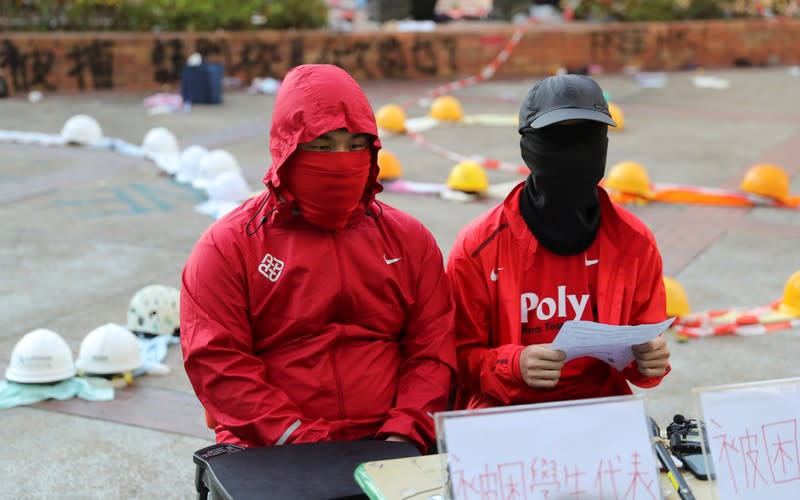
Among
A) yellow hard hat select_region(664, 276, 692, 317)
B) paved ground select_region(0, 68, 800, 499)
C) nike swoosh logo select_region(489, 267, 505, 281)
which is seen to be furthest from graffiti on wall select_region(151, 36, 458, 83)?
nike swoosh logo select_region(489, 267, 505, 281)

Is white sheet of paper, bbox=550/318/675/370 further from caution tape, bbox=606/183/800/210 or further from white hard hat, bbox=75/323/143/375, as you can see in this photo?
caution tape, bbox=606/183/800/210

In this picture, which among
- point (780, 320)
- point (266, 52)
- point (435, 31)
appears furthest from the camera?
point (435, 31)

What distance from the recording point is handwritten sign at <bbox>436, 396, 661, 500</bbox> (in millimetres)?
2020

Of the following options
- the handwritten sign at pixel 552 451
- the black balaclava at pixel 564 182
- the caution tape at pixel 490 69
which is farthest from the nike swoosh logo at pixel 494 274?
the caution tape at pixel 490 69

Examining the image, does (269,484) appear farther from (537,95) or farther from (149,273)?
(149,273)

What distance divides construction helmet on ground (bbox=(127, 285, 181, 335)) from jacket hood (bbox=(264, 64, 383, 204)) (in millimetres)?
2832

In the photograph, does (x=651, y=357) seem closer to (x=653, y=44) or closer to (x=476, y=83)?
(x=476, y=83)

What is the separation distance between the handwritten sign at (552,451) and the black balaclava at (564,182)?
3.50 ft

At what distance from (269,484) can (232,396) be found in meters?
0.48

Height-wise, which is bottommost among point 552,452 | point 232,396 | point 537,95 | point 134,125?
point 134,125

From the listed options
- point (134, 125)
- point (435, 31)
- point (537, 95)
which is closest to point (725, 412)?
point (537, 95)

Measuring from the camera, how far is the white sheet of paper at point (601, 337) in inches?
103

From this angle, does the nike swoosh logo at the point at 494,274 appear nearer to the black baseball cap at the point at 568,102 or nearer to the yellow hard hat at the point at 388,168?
the black baseball cap at the point at 568,102

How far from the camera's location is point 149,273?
6.94 meters
